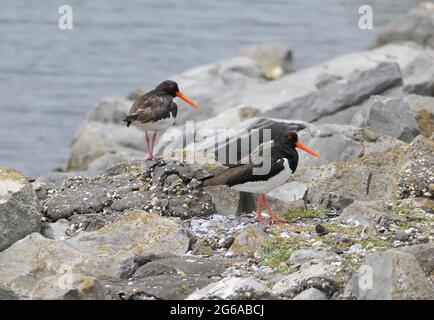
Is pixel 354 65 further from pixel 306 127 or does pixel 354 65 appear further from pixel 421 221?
pixel 421 221

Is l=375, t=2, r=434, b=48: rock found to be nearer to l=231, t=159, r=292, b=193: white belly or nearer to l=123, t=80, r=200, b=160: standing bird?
l=123, t=80, r=200, b=160: standing bird

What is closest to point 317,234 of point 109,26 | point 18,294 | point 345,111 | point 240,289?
point 240,289

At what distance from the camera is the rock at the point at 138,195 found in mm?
9938

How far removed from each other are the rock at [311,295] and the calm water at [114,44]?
12260 mm

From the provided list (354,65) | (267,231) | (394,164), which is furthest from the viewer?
(354,65)

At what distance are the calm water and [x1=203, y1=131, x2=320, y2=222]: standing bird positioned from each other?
9673 mm

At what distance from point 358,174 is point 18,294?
4.84m

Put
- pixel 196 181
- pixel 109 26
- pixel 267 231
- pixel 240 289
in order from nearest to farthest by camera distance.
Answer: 1. pixel 240 289
2. pixel 267 231
3. pixel 196 181
4. pixel 109 26

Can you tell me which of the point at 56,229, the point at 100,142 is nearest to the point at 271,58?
the point at 100,142

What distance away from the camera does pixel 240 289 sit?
7.14m

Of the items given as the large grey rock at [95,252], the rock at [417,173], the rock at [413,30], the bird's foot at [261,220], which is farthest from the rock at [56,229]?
the rock at [413,30]

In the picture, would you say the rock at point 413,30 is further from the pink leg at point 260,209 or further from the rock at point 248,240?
the rock at point 248,240

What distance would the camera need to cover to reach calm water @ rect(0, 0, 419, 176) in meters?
21.8

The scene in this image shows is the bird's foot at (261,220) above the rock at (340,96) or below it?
below
